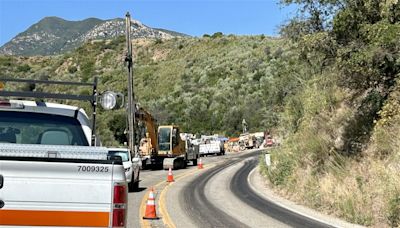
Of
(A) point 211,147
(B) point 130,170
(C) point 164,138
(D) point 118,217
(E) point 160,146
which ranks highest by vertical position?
(C) point 164,138

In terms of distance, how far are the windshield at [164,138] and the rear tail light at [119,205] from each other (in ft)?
107

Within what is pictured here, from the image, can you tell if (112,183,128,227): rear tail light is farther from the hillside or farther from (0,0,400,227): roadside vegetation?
the hillside

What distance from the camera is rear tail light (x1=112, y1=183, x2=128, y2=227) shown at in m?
4.65

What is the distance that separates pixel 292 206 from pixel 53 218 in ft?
40.7

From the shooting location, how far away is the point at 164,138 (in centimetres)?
3769

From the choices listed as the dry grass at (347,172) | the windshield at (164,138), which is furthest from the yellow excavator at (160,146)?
the dry grass at (347,172)

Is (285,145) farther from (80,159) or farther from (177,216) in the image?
(80,159)

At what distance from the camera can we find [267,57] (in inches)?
3440

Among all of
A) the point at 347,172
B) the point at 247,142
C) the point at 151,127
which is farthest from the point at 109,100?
the point at 247,142

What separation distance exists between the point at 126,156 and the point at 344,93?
30.1ft

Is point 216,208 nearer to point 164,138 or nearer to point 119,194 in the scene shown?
point 119,194

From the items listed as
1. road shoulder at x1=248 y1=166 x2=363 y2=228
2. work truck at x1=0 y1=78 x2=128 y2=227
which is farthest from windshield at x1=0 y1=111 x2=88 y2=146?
road shoulder at x1=248 y1=166 x2=363 y2=228

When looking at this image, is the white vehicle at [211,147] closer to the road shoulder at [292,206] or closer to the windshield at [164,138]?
the windshield at [164,138]

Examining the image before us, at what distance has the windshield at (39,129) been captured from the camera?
6441 millimetres
